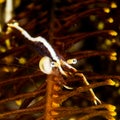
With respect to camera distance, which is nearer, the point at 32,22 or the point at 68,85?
the point at 68,85

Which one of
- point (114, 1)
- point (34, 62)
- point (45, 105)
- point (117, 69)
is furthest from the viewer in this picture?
point (117, 69)

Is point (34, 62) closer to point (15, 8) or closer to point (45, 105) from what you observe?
point (45, 105)

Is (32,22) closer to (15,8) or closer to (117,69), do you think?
(15,8)

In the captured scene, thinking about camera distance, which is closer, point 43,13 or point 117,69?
point 43,13

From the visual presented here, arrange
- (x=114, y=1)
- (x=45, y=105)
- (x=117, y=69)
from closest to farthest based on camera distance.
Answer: (x=45, y=105), (x=114, y=1), (x=117, y=69)

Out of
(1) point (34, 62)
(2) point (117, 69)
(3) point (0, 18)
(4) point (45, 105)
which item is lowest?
(4) point (45, 105)

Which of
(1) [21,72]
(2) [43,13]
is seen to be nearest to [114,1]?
(2) [43,13]

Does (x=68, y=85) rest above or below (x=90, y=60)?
below

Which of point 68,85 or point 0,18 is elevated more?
point 0,18

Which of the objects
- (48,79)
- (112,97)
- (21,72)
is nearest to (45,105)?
(48,79)
